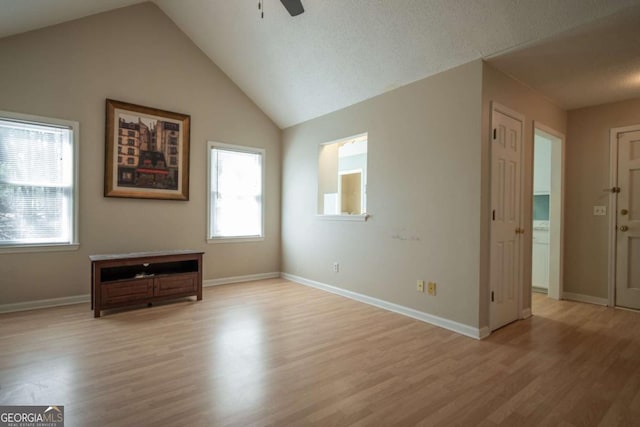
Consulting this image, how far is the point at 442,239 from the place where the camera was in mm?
3271

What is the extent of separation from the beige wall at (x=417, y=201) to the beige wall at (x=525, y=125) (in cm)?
9

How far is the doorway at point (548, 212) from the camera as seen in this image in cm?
434

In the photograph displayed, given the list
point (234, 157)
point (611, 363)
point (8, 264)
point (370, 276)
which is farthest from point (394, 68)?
point (8, 264)

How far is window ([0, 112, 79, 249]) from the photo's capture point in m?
3.54

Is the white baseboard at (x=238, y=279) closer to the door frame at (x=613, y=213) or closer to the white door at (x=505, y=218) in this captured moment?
the white door at (x=505, y=218)

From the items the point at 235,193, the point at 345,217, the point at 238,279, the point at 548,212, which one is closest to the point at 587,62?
the point at 548,212

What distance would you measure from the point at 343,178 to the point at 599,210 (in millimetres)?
5218

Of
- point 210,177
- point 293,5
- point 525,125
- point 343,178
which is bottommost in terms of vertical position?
point 210,177

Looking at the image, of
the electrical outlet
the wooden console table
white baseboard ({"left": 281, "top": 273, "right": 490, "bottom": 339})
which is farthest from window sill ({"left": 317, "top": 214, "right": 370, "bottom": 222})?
the wooden console table

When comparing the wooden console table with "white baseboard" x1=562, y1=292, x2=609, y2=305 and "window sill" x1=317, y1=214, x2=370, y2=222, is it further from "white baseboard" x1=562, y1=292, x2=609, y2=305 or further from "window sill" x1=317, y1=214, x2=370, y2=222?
"white baseboard" x1=562, y1=292, x2=609, y2=305

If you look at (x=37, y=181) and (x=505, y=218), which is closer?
(x=505, y=218)

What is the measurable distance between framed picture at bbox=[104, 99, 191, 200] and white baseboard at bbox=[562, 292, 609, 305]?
5.53 m

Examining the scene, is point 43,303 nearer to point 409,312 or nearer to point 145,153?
point 145,153

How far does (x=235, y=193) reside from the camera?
5223 millimetres
